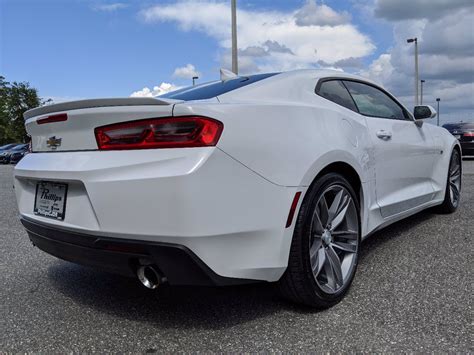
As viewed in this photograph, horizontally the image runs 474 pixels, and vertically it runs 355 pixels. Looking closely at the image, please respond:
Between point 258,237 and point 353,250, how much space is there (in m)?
0.94

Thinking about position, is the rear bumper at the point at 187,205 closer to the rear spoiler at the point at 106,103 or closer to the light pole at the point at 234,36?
the rear spoiler at the point at 106,103

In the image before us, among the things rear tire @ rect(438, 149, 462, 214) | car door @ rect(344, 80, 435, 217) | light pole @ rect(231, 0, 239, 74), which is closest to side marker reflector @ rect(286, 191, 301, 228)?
car door @ rect(344, 80, 435, 217)

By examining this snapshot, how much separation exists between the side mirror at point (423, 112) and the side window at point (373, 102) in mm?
207

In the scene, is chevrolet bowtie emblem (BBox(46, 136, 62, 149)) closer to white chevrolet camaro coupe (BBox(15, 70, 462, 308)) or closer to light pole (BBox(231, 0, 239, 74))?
white chevrolet camaro coupe (BBox(15, 70, 462, 308))

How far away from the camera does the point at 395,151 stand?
11.5 ft

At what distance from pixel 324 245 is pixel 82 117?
60.4 inches

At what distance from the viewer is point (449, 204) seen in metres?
5.12

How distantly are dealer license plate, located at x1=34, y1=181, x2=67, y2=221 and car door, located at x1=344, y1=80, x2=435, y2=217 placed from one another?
2053 millimetres

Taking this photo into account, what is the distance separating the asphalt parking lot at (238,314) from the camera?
7.29 ft

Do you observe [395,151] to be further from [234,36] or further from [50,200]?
[234,36]

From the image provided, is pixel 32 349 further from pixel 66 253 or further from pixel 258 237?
pixel 258 237

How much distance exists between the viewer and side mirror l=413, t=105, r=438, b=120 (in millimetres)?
4176

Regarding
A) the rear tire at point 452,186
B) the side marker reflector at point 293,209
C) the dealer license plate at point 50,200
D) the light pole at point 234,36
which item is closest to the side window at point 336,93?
the side marker reflector at point 293,209

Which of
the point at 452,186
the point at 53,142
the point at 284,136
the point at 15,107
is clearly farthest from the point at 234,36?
the point at 15,107
